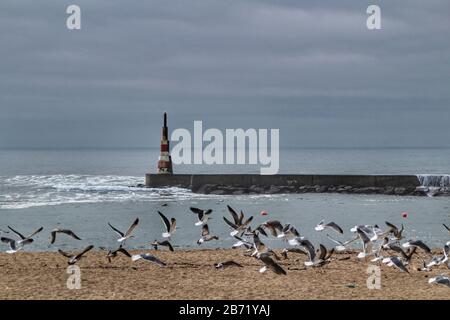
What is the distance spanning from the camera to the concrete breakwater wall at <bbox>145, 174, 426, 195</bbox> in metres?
35.3

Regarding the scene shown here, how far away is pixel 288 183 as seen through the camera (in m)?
35.9

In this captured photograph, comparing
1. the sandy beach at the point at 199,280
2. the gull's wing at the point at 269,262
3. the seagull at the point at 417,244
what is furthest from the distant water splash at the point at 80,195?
the gull's wing at the point at 269,262

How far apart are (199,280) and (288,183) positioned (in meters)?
24.6

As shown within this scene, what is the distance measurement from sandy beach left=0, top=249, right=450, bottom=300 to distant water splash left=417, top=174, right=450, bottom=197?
22.5 m

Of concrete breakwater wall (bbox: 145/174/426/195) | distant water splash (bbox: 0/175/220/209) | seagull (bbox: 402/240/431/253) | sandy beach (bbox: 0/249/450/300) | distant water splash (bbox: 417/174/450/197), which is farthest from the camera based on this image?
distant water splash (bbox: 417/174/450/197)

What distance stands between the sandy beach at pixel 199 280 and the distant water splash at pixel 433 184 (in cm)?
2253

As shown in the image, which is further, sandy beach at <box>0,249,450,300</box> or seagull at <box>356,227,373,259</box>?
seagull at <box>356,227,373,259</box>

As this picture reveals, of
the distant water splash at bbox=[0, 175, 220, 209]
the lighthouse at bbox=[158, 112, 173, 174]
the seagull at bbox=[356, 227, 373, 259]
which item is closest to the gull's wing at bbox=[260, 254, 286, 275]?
the seagull at bbox=[356, 227, 373, 259]

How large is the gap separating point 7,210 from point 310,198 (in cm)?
1337

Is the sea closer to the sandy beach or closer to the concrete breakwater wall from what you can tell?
the concrete breakwater wall

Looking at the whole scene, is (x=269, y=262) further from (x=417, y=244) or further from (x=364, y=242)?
(x=417, y=244)

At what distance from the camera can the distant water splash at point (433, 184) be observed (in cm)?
3553

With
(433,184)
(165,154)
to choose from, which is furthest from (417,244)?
(433,184)

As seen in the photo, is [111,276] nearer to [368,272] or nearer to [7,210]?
[368,272]
